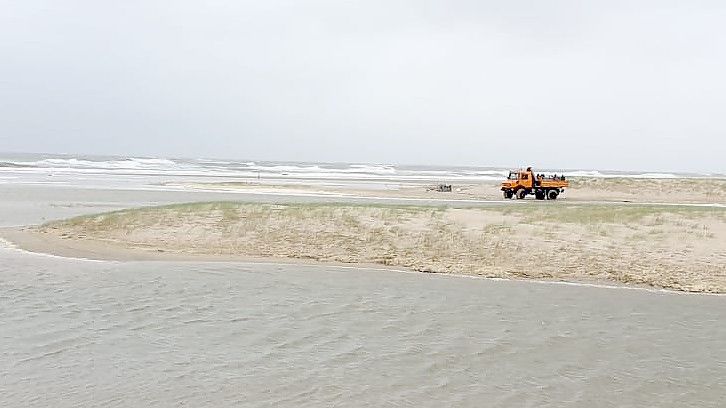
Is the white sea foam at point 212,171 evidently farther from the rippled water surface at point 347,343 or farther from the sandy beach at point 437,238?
the rippled water surface at point 347,343

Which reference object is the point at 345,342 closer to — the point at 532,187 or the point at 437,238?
the point at 437,238

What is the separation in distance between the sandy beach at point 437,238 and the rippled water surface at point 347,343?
6.51 feet

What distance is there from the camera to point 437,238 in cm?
1823

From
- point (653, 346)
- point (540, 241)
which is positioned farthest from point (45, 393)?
point (540, 241)

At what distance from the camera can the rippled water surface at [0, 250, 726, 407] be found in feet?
23.6

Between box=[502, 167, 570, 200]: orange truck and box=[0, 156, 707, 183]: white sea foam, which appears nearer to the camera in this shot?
box=[502, 167, 570, 200]: orange truck

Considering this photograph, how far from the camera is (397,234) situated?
18750mm

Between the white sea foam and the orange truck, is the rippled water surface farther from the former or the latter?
the white sea foam

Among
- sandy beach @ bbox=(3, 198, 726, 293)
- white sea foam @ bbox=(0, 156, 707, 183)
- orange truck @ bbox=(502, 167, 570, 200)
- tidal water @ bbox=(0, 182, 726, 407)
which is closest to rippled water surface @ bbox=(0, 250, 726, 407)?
tidal water @ bbox=(0, 182, 726, 407)

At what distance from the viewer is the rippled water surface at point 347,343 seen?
7188 mm

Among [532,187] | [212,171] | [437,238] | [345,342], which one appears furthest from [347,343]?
[212,171]

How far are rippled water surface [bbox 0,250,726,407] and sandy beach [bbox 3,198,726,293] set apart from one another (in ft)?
6.51

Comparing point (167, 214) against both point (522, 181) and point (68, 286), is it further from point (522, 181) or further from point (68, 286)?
point (522, 181)

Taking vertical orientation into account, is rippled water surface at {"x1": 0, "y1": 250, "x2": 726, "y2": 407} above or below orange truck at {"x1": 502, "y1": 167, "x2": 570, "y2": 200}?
below
